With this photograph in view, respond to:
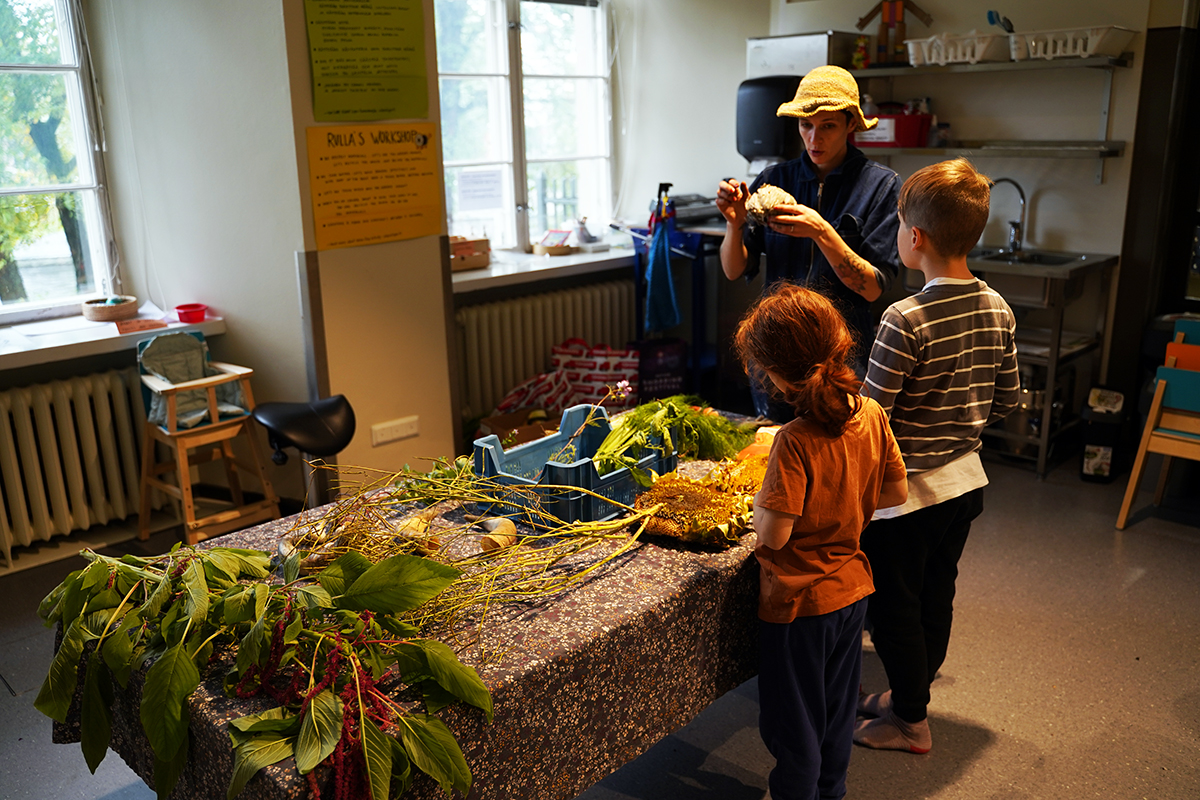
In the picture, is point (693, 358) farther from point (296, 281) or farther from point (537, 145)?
point (296, 281)

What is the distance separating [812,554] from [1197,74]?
12.7 ft

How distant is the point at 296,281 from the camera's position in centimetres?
357

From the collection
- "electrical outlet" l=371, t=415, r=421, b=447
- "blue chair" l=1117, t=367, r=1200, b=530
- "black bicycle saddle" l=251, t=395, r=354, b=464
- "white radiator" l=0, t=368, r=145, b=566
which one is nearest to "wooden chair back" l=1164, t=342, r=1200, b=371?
"blue chair" l=1117, t=367, r=1200, b=530

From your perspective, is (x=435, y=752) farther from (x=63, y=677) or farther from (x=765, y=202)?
(x=765, y=202)

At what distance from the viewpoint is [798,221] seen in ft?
7.70

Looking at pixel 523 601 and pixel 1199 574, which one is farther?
pixel 1199 574

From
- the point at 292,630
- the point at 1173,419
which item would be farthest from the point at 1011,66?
the point at 292,630

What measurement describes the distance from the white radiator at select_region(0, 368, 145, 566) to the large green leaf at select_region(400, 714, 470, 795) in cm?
288

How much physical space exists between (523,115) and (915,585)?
12.7ft

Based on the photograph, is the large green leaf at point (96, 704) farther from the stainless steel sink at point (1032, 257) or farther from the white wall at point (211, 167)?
the stainless steel sink at point (1032, 257)

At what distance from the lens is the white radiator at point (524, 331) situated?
463 centimetres

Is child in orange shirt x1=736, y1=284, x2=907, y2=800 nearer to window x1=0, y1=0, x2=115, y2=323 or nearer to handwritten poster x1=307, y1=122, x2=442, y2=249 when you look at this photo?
handwritten poster x1=307, y1=122, x2=442, y2=249

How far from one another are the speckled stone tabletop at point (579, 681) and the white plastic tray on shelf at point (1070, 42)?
3326mm

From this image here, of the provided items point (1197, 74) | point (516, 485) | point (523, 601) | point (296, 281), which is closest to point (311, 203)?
point (296, 281)
